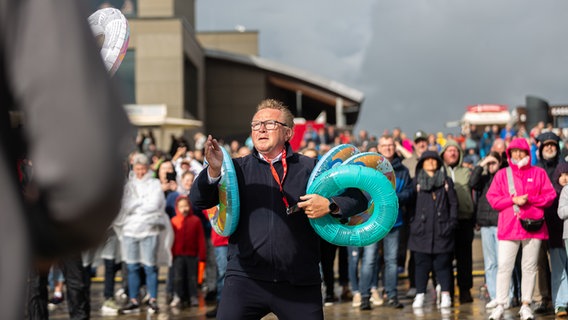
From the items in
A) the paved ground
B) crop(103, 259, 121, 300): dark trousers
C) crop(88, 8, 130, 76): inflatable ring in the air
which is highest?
crop(88, 8, 130, 76): inflatable ring in the air

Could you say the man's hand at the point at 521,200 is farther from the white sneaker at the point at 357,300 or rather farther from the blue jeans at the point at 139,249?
the blue jeans at the point at 139,249

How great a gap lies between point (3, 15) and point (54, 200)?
0.31 m

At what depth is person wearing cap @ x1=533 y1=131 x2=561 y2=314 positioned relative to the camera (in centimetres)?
1244

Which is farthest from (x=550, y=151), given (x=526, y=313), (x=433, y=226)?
(x=526, y=313)

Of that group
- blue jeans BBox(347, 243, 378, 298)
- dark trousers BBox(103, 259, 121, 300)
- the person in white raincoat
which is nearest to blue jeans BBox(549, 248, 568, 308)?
blue jeans BBox(347, 243, 378, 298)

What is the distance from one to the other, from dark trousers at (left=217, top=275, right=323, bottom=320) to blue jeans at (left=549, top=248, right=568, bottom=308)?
6.80 meters

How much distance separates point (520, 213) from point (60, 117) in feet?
34.7

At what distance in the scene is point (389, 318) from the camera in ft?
39.3

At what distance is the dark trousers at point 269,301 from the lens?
19.2ft

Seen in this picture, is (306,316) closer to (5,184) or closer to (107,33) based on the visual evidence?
(107,33)

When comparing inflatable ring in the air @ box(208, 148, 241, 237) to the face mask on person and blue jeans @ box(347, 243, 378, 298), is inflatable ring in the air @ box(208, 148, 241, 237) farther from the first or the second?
blue jeans @ box(347, 243, 378, 298)

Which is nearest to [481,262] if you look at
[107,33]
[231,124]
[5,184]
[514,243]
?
[514,243]

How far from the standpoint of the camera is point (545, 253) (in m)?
12.6

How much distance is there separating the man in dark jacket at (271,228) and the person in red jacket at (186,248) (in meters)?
7.54
